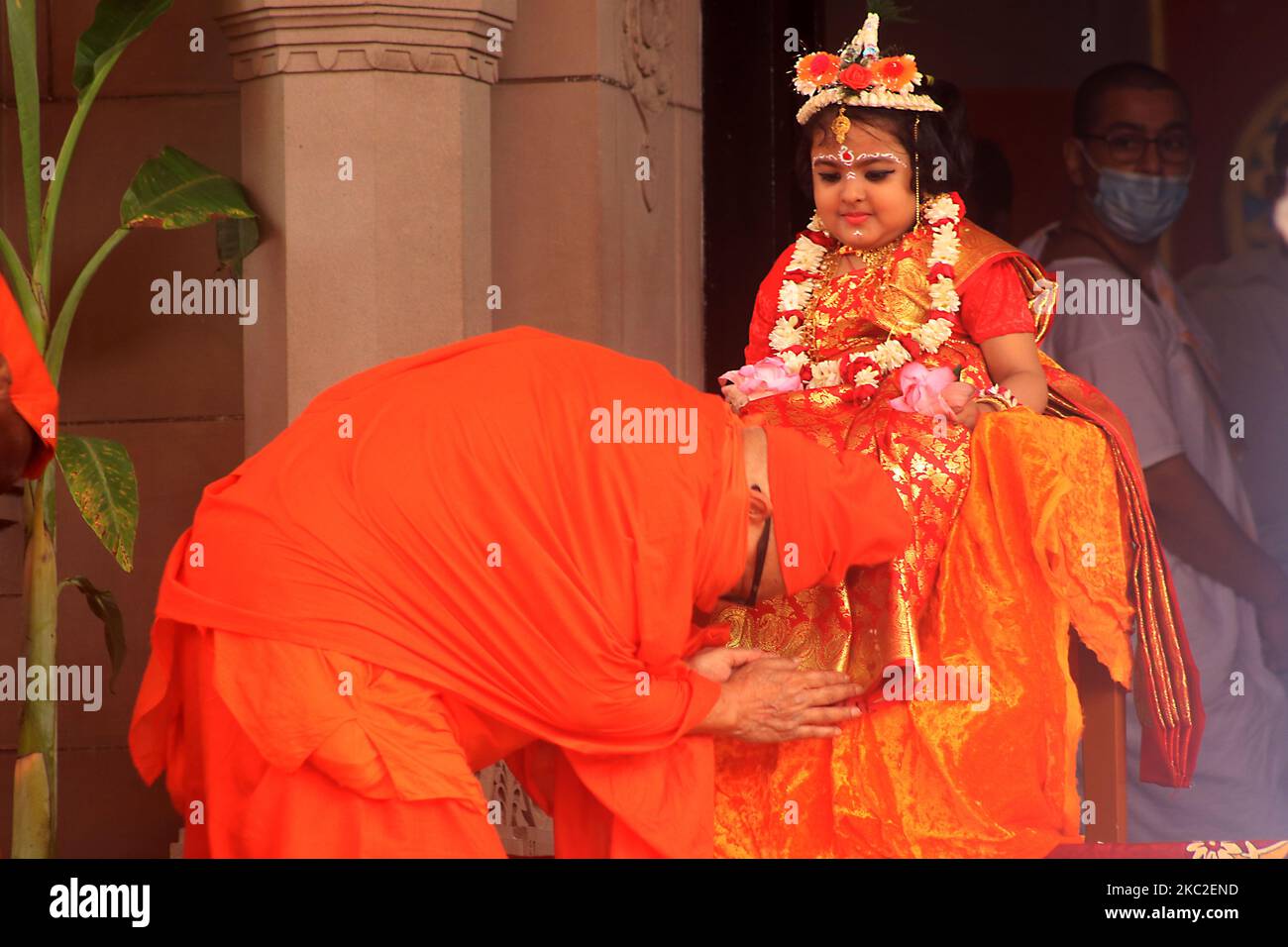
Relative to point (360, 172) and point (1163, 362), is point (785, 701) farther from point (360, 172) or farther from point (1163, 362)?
point (1163, 362)

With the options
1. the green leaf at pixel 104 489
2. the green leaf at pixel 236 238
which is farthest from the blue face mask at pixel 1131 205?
the green leaf at pixel 104 489

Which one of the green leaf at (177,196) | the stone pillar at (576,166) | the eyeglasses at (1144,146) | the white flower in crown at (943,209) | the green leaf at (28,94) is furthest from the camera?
the eyeglasses at (1144,146)

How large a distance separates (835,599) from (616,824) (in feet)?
2.06

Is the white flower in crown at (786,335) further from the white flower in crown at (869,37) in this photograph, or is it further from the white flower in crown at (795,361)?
the white flower in crown at (869,37)

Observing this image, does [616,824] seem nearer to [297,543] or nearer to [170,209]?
[297,543]

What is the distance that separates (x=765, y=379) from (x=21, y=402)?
58.8 inches

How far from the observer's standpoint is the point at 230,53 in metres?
5.17

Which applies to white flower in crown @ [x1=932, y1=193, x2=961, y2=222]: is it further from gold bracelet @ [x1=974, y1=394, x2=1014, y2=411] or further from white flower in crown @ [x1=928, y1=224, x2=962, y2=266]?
gold bracelet @ [x1=974, y1=394, x2=1014, y2=411]

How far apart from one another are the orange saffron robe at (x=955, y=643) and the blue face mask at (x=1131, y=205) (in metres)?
2.14

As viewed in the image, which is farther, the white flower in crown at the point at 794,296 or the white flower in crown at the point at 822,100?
the white flower in crown at the point at 794,296

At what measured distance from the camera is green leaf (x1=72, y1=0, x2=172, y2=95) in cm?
485

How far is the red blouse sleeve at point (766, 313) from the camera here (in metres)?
4.51

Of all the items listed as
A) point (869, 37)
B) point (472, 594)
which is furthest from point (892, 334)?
point (472, 594)

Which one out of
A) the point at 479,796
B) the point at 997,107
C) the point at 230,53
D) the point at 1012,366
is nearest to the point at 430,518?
the point at 479,796
